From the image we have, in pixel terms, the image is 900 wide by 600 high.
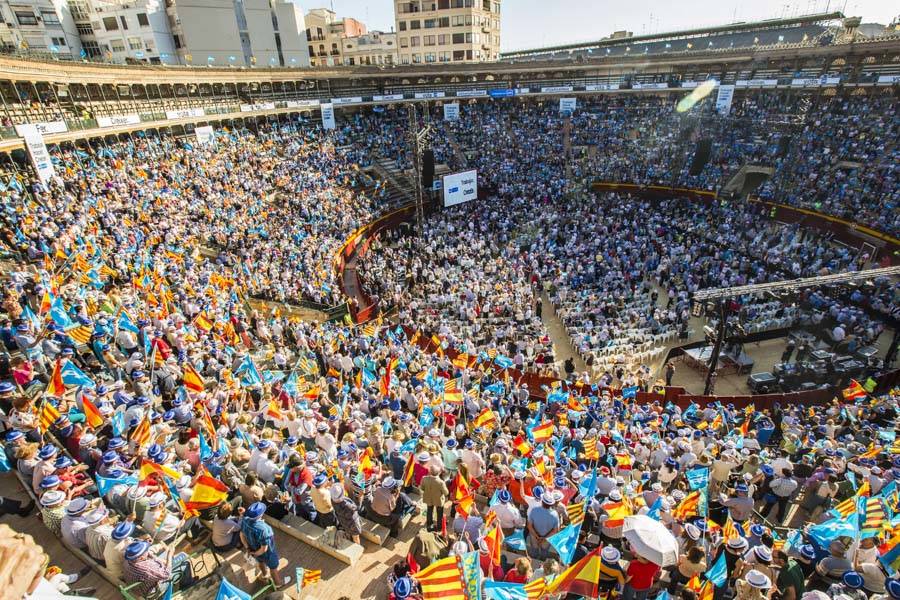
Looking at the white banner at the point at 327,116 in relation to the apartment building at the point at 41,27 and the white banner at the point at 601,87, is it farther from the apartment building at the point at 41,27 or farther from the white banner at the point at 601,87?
the apartment building at the point at 41,27

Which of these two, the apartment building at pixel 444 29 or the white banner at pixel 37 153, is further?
the apartment building at pixel 444 29

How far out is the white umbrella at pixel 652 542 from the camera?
5922 mm

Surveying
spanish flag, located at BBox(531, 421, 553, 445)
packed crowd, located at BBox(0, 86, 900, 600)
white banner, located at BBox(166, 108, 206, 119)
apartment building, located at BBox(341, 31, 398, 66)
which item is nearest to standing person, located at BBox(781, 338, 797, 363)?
packed crowd, located at BBox(0, 86, 900, 600)

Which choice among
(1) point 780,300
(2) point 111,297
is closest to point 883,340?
(1) point 780,300

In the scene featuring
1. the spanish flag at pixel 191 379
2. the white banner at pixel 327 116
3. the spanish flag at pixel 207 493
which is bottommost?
the spanish flag at pixel 191 379

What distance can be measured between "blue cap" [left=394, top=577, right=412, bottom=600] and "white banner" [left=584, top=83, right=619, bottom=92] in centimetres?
5006

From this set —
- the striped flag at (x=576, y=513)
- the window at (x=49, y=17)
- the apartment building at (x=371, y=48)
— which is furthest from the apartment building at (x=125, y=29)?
the striped flag at (x=576, y=513)

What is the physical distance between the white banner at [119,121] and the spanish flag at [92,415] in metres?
25.2

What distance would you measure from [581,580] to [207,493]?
198 inches

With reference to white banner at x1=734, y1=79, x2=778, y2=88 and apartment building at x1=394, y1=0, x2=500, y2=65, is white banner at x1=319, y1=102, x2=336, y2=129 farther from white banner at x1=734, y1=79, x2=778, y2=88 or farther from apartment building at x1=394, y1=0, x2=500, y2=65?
white banner at x1=734, y1=79, x2=778, y2=88

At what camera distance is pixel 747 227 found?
95.1ft

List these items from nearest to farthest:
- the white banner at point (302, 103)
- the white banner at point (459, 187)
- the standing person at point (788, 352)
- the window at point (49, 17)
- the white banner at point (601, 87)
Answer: the standing person at point (788, 352) < the white banner at point (459, 187) < the white banner at point (302, 103) < the white banner at point (601, 87) < the window at point (49, 17)

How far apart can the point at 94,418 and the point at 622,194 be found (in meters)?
37.7

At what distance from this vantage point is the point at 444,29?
59500mm
